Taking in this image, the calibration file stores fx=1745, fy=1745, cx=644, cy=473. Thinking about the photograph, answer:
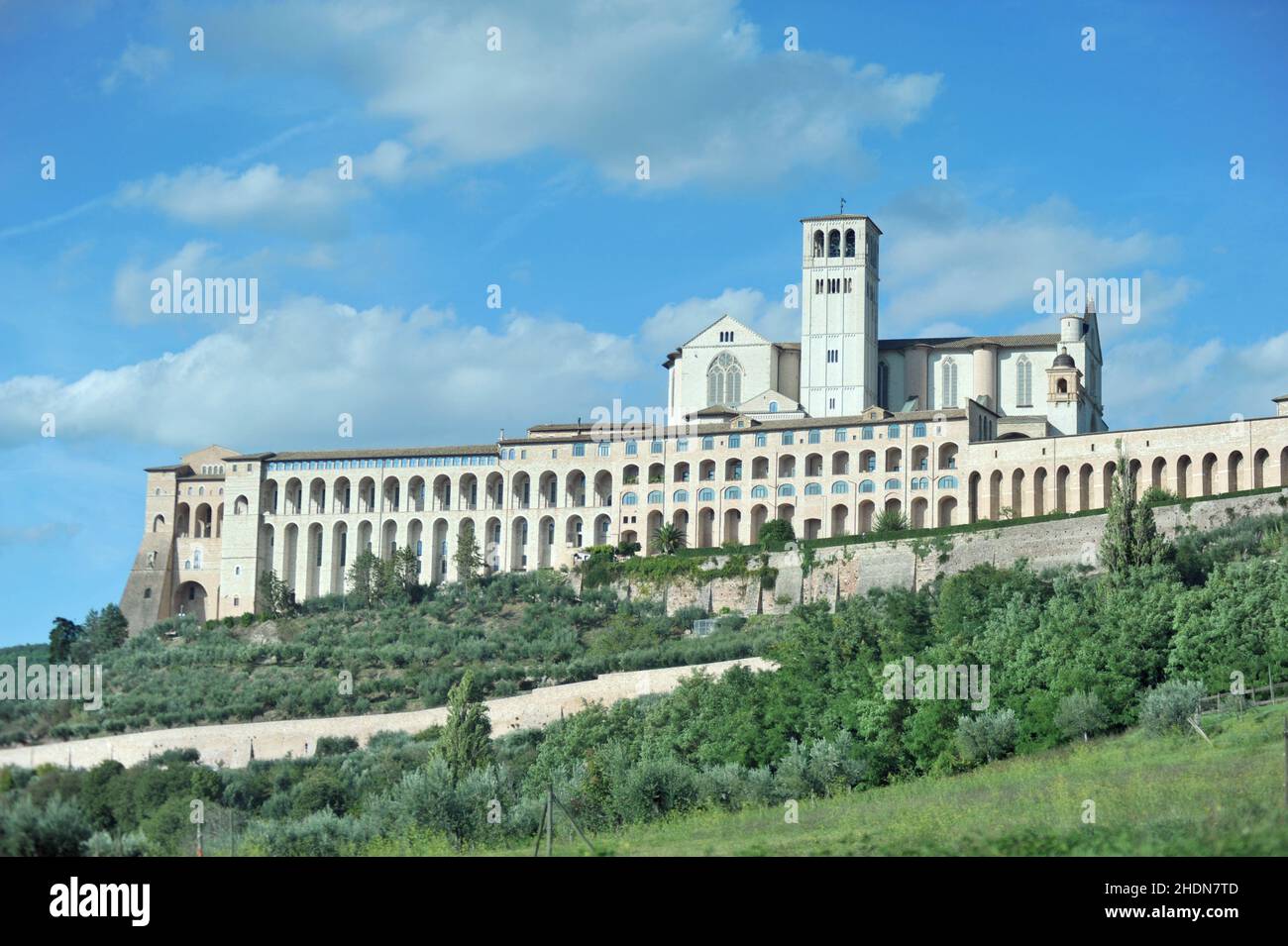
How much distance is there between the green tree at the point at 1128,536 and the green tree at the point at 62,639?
47.0 m

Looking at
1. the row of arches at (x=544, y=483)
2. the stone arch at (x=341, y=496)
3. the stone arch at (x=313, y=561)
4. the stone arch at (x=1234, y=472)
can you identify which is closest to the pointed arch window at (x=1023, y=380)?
the row of arches at (x=544, y=483)

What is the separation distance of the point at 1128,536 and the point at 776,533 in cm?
2071

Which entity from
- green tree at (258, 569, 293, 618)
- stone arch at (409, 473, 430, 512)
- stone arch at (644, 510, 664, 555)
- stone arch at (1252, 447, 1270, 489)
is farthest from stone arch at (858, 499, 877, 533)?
green tree at (258, 569, 293, 618)

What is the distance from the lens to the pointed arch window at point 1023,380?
81950mm

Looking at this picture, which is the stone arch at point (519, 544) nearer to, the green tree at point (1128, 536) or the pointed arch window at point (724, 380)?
the pointed arch window at point (724, 380)

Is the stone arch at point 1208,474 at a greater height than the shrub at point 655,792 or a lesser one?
greater

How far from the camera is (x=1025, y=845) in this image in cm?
2191

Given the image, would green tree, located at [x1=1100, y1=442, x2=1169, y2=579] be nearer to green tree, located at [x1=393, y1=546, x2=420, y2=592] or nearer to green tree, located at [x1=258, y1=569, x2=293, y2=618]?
green tree, located at [x1=393, y1=546, x2=420, y2=592]

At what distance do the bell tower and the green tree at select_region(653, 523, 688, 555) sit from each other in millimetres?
10582

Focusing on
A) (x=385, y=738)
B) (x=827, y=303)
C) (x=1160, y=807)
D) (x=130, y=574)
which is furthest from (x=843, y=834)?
(x=130, y=574)

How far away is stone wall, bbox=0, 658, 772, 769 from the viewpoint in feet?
184

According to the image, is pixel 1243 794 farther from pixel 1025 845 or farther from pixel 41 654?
pixel 41 654

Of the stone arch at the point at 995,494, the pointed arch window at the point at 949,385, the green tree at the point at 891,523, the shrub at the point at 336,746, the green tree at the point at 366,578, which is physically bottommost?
the shrub at the point at 336,746
